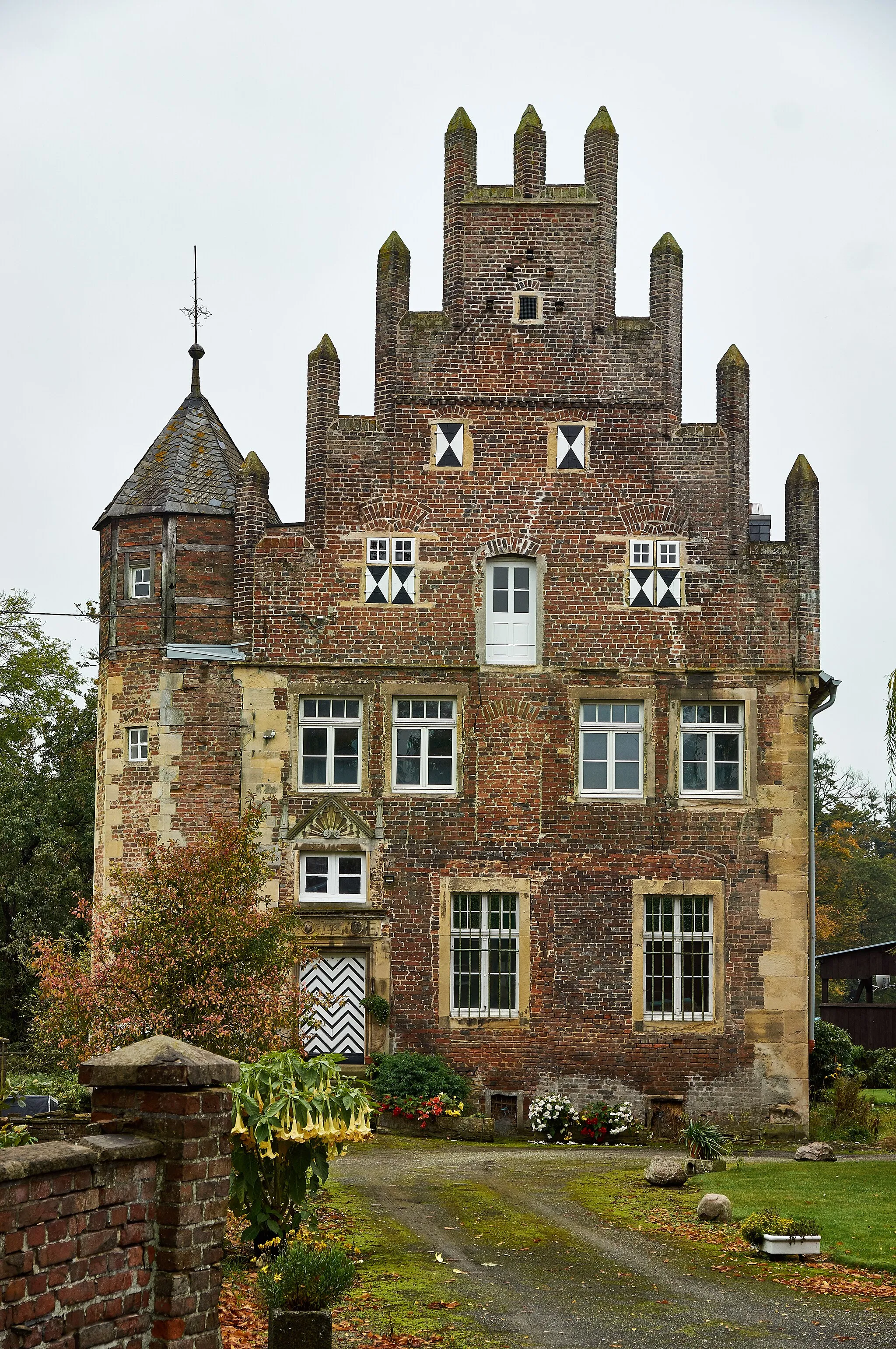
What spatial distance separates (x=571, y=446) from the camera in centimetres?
2733

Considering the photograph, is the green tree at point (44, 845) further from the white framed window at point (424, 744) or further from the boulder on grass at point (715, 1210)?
the boulder on grass at point (715, 1210)

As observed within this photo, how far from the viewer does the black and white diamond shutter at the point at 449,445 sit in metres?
27.2

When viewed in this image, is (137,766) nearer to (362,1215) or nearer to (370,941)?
(370,941)

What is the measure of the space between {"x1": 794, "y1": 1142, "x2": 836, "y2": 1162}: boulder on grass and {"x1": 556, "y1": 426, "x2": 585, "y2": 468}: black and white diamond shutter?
11.3 meters

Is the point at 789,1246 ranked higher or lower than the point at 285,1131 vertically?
lower

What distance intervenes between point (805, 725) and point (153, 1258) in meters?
20.1

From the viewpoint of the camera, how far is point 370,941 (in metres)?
26.0

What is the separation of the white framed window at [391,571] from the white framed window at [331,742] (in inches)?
68.4

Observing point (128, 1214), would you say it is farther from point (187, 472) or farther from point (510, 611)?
point (187, 472)

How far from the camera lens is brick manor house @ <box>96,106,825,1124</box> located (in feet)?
85.4

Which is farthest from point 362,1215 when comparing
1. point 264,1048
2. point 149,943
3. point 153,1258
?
point 153,1258

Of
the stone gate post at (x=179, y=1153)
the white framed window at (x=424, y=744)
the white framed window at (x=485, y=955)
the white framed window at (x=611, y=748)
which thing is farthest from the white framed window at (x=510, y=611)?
the stone gate post at (x=179, y=1153)

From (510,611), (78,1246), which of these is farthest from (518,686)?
(78,1246)

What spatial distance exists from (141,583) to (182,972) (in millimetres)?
11463
